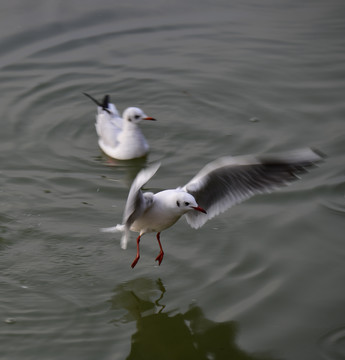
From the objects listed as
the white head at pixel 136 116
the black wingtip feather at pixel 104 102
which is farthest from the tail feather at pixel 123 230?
the black wingtip feather at pixel 104 102

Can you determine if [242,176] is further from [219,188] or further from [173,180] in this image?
[173,180]

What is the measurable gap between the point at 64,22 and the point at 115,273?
6083 millimetres

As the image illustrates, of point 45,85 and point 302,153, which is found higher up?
point 302,153

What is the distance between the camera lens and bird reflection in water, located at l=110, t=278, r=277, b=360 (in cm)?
454

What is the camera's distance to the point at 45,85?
8.74 m

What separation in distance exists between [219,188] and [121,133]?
2.57m

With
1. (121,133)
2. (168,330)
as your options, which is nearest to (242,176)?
(168,330)

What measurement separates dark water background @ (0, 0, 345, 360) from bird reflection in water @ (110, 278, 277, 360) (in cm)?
1

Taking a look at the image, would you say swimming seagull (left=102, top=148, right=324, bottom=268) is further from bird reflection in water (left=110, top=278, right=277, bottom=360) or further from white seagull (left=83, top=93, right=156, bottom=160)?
white seagull (left=83, top=93, right=156, bottom=160)

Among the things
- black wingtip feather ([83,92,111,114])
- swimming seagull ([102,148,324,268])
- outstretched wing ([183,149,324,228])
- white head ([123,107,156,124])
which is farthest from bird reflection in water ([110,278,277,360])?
black wingtip feather ([83,92,111,114])

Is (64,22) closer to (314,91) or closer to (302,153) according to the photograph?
(314,91)

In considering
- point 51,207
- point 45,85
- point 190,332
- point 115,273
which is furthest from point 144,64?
point 190,332

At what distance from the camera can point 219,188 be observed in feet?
17.3

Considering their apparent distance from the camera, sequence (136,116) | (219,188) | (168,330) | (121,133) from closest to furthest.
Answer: (168,330)
(219,188)
(136,116)
(121,133)
